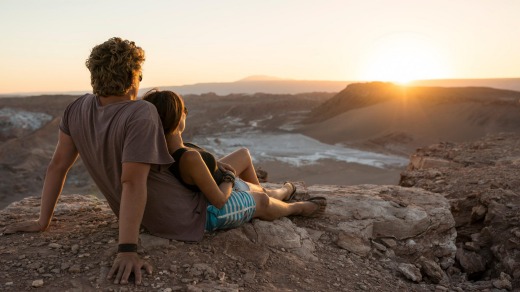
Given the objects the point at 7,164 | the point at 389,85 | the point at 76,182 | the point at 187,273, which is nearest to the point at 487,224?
the point at 187,273

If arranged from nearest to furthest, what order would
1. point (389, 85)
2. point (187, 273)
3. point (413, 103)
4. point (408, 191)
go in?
point (187, 273)
point (408, 191)
point (413, 103)
point (389, 85)

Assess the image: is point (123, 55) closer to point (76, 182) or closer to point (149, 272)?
point (149, 272)

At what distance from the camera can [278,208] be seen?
10.9 feet

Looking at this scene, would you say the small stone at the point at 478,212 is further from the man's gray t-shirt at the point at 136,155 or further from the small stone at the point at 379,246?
the man's gray t-shirt at the point at 136,155

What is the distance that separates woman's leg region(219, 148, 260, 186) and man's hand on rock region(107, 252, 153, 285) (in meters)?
1.19

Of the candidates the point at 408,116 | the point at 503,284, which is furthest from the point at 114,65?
the point at 408,116

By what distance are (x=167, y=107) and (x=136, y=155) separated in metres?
0.33

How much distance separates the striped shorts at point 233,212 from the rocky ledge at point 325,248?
0.25ft

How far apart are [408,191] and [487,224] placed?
29.8 inches

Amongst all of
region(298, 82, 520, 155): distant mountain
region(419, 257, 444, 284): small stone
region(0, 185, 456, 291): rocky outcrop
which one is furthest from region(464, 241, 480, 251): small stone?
region(298, 82, 520, 155): distant mountain

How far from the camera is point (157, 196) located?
2588 millimetres

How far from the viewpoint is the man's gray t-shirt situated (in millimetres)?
2328

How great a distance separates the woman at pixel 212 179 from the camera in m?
2.52

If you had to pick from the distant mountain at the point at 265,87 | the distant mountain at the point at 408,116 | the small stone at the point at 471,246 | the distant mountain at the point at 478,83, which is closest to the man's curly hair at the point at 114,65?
the small stone at the point at 471,246
